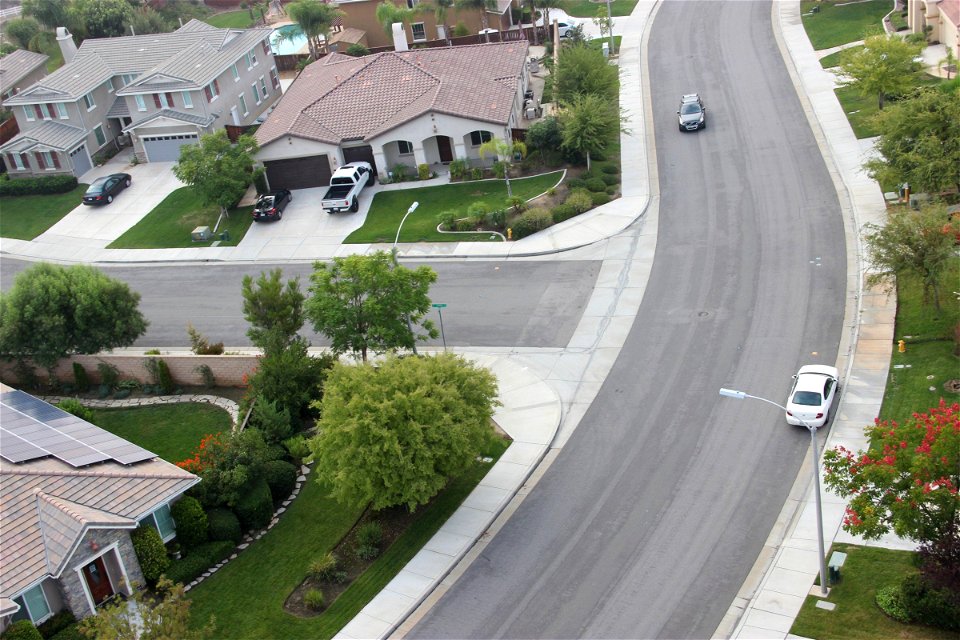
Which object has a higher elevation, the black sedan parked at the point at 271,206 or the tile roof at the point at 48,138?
the tile roof at the point at 48,138

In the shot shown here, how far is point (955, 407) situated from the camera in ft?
91.9

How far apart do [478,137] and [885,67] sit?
22625 millimetres

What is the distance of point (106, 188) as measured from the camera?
2552 inches

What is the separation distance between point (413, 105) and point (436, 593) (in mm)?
36131

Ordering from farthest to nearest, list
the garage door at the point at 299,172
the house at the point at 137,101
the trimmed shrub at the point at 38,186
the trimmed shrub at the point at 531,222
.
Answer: the house at the point at 137,101
the trimmed shrub at the point at 38,186
the garage door at the point at 299,172
the trimmed shrub at the point at 531,222

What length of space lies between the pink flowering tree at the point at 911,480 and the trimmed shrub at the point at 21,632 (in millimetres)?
23077

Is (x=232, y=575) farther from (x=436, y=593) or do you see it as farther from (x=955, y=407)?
(x=955, y=407)

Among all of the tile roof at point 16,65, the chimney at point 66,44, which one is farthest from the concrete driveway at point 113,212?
the tile roof at point 16,65

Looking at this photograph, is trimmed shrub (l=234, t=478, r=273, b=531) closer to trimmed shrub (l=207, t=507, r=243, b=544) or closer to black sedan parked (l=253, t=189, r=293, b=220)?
trimmed shrub (l=207, t=507, r=243, b=544)

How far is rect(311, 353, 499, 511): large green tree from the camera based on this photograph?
3269 centimetres

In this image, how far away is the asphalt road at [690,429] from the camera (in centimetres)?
3058

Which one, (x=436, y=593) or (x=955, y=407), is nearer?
(x=955, y=407)

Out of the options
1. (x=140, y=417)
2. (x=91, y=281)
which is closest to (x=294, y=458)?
(x=140, y=417)

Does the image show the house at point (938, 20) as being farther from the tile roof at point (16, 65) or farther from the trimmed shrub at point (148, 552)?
the tile roof at point (16, 65)
